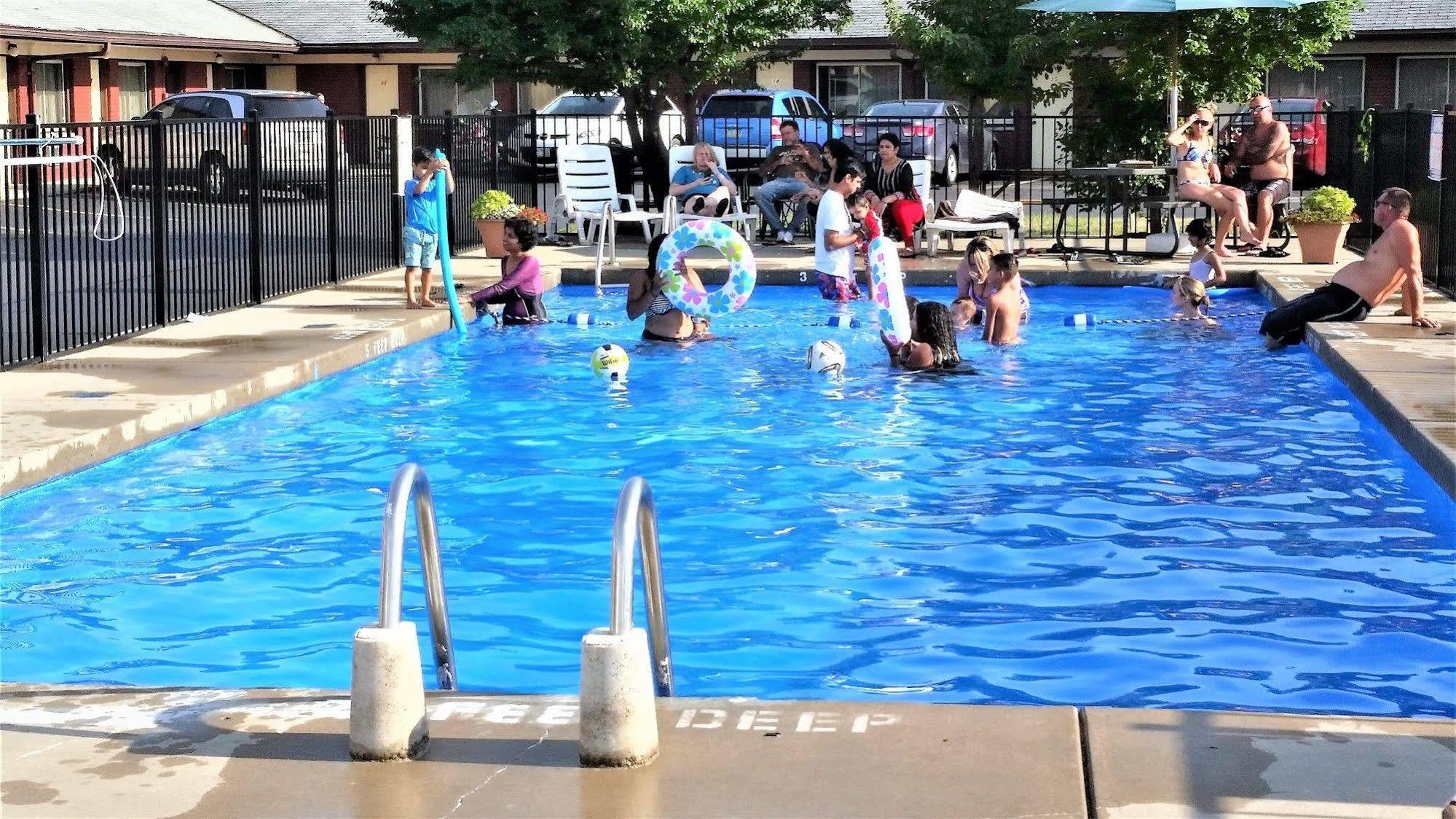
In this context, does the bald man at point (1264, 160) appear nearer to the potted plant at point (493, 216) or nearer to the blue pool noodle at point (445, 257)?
the potted plant at point (493, 216)

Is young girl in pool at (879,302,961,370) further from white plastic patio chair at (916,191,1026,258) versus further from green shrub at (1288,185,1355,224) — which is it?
green shrub at (1288,185,1355,224)

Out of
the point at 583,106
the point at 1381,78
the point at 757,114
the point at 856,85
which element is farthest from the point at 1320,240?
the point at 856,85

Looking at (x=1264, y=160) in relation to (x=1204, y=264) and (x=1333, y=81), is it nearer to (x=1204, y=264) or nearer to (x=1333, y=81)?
(x=1204, y=264)

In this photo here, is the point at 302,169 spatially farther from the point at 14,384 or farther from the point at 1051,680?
the point at 1051,680

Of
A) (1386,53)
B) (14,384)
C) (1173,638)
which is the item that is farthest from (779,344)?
(1386,53)

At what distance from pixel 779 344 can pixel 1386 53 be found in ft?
85.1

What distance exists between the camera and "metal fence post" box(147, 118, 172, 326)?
13.3 meters

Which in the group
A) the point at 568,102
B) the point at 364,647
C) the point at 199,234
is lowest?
the point at 364,647

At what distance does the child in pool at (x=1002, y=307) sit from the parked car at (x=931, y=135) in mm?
7105

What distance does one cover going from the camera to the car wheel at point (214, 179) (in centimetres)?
1424

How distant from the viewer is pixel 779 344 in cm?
1462

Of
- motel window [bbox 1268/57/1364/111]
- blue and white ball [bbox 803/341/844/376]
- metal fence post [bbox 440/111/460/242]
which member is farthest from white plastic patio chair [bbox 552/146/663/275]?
motel window [bbox 1268/57/1364/111]

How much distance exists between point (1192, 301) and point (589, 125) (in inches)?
429

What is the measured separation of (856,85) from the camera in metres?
39.9
